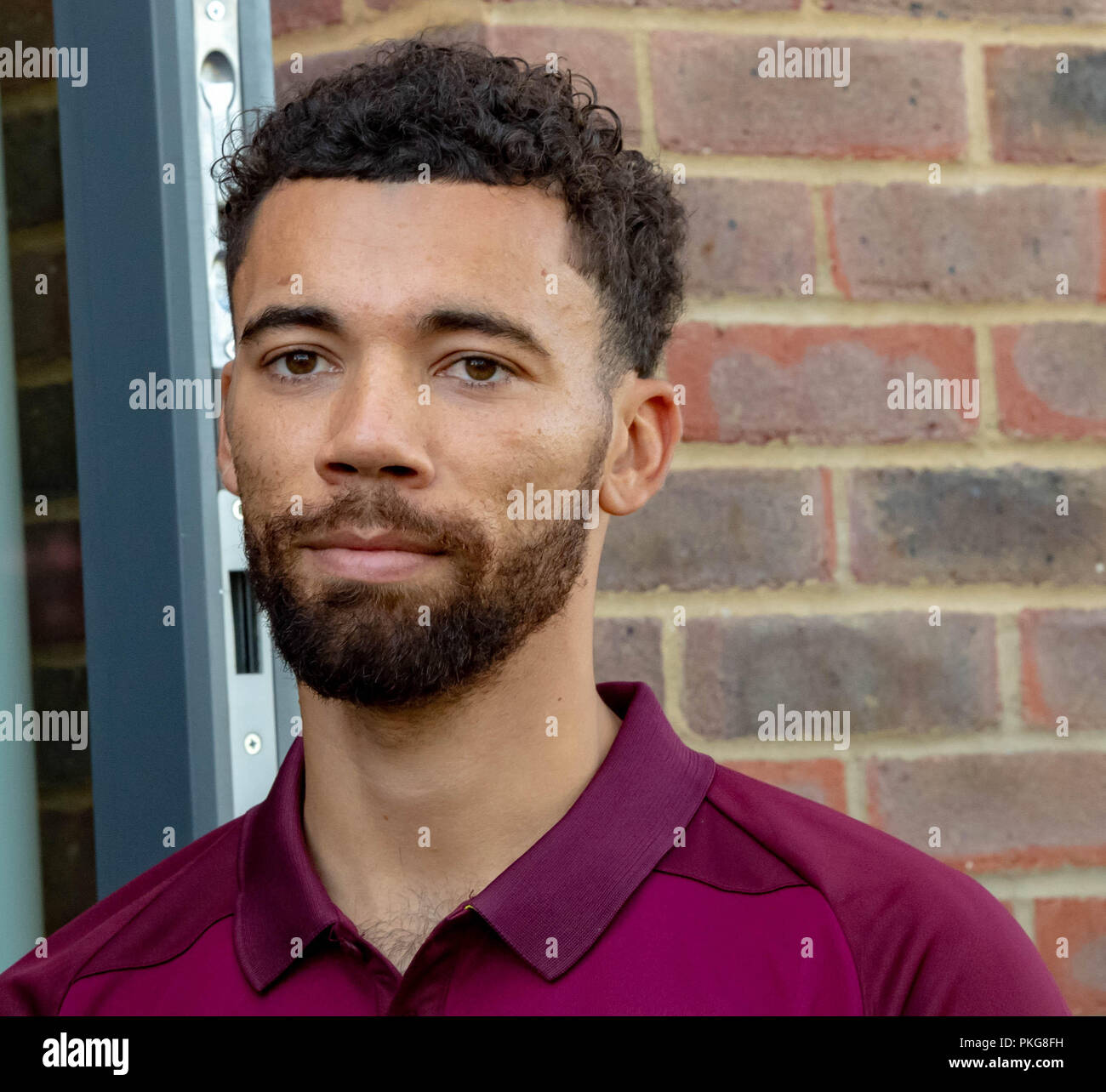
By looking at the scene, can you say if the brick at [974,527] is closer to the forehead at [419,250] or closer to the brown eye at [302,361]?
the forehead at [419,250]

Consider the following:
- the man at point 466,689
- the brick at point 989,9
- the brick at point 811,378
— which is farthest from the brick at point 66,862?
the brick at point 989,9

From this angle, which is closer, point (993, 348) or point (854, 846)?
point (854, 846)

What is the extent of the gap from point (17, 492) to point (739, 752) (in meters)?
0.71

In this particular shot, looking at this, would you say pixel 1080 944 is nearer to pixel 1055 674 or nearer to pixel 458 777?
pixel 1055 674

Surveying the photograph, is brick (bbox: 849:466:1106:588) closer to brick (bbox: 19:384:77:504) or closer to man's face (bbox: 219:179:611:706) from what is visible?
man's face (bbox: 219:179:611:706)

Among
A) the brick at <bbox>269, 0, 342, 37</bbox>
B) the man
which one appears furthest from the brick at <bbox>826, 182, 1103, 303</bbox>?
the brick at <bbox>269, 0, 342, 37</bbox>

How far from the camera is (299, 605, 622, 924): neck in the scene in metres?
1.01

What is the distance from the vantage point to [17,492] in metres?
1.25

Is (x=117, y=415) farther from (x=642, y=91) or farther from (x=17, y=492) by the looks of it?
(x=642, y=91)

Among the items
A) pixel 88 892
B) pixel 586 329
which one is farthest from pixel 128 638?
pixel 586 329

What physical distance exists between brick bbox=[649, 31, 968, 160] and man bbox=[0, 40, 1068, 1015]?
195 millimetres

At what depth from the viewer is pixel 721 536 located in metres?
1.23

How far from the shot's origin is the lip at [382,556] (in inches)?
37.4
